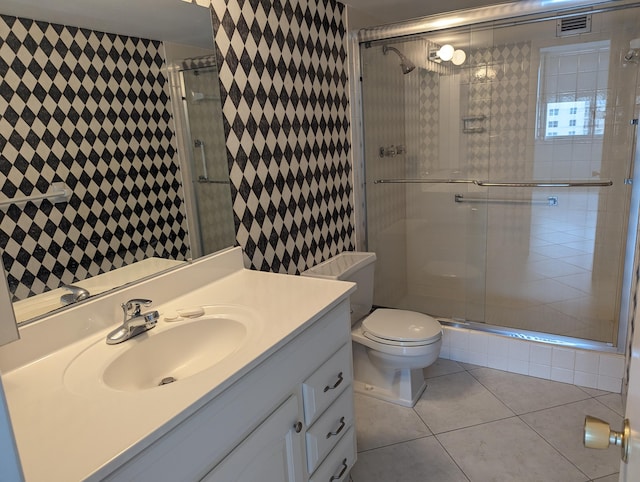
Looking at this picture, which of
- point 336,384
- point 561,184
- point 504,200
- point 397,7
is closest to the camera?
point 336,384

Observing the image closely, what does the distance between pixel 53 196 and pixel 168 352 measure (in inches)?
21.6

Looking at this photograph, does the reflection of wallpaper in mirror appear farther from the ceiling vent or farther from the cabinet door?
the ceiling vent

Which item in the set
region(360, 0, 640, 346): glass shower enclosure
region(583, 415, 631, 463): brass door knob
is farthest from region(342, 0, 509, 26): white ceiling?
region(583, 415, 631, 463): brass door knob

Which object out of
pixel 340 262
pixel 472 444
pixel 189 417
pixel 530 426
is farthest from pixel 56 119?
pixel 530 426

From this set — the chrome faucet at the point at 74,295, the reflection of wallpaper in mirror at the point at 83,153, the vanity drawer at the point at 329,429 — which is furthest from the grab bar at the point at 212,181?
the vanity drawer at the point at 329,429

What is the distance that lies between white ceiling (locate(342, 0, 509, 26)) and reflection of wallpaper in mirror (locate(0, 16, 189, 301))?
1601 millimetres

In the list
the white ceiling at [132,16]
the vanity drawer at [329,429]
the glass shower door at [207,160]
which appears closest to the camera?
the white ceiling at [132,16]

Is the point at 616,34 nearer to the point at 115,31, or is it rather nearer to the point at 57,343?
the point at 115,31

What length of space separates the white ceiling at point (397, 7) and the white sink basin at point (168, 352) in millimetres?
2043

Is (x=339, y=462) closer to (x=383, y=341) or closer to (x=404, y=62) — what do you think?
(x=383, y=341)

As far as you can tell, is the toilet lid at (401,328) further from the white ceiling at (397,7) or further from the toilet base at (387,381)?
the white ceiling at (397,7)

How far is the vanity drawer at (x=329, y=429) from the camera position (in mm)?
1411

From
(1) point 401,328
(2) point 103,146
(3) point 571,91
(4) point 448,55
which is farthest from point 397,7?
(2) point 103,146

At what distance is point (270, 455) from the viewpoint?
1201mm
